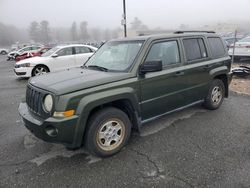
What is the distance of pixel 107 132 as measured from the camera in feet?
11.0

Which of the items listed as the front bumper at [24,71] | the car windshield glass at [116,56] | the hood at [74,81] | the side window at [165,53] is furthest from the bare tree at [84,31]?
the hood at [74,81]

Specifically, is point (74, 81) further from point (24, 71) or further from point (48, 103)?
point (24, 71)

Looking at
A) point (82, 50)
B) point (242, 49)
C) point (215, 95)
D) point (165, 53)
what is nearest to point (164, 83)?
point (165, 53)

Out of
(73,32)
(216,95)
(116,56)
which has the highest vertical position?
(73,32)

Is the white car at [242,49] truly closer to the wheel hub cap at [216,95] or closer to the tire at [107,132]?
the wheel hub cap at [216,95]

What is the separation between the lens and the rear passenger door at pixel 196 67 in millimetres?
4323

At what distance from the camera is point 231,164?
10.1ft

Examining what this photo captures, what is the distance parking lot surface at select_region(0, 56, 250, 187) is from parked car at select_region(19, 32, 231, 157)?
34 cm

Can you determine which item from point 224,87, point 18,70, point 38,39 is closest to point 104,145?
point 224,87

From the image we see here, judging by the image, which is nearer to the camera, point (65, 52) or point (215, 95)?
point (215, 95)

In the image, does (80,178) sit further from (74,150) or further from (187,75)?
(187,75)

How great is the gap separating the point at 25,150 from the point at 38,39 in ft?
301

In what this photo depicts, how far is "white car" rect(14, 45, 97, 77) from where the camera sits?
9.98 m

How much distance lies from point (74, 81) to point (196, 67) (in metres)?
2.50
